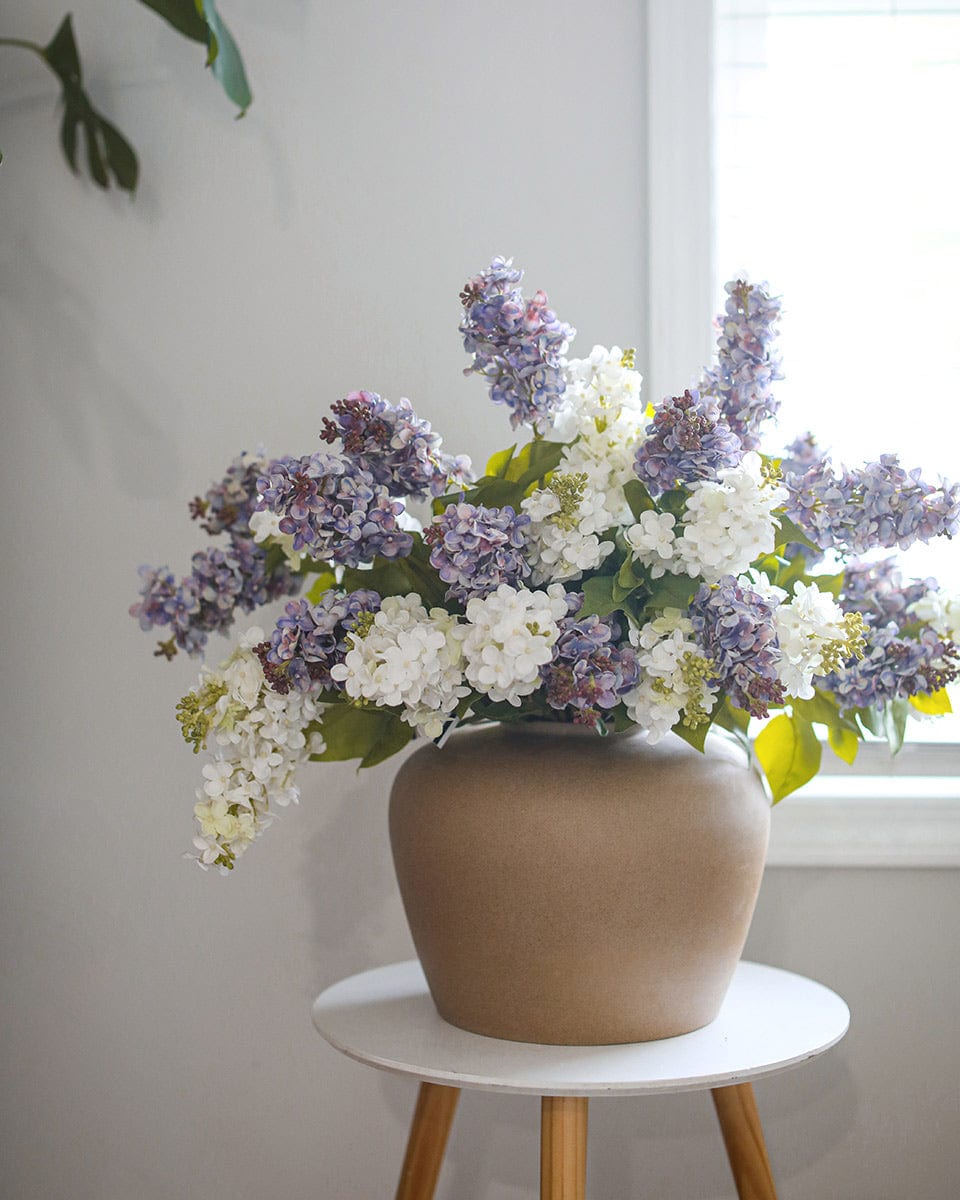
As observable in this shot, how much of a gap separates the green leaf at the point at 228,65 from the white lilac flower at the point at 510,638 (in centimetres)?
78

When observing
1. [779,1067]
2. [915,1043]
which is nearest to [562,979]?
[779,1067]

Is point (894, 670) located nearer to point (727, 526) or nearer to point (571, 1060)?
point (727, 526)

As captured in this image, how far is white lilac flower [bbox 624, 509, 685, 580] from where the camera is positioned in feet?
2.61

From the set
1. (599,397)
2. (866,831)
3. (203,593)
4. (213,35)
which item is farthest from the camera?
(866,831)

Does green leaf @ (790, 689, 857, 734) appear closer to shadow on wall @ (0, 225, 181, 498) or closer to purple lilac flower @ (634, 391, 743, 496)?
purple lilac flower @ (634, 391, 743, 496)

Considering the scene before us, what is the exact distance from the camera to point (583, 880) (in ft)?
2.65

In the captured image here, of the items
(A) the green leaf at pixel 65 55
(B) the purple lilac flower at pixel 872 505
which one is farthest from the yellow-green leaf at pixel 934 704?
(A) the green leaf at pixel 65 55

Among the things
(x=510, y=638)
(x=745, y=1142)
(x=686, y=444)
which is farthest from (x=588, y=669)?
(x=745, y=1142)

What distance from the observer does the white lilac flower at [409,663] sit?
780mm

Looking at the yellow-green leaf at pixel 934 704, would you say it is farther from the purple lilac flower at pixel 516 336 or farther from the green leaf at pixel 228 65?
the green leaf at pixel 228 65

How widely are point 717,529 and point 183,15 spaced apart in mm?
874

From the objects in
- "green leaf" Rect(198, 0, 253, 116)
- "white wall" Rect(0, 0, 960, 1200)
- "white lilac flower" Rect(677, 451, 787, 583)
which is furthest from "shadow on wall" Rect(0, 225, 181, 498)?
"white lilac flower" Rect(677, 451, 787, 583)

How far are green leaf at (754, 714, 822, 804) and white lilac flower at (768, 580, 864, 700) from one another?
0.62 ft

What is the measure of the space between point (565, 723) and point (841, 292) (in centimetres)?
79
